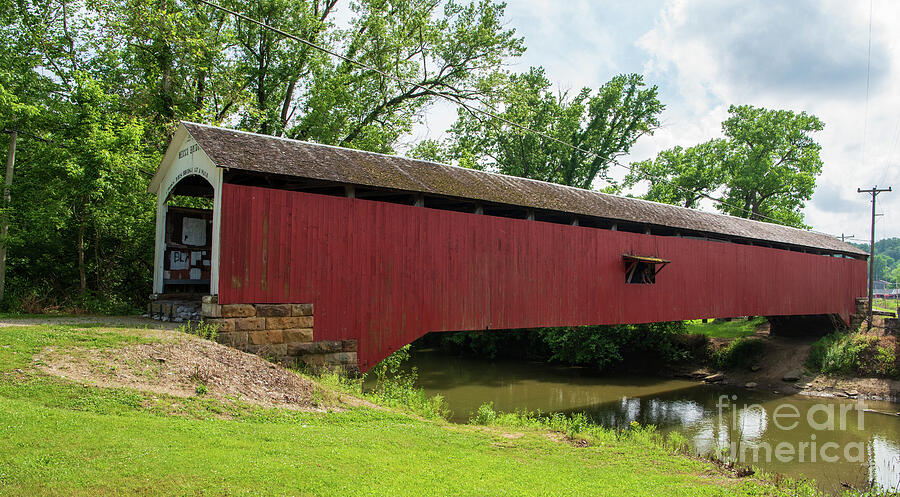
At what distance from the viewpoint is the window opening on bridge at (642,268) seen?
1390 cm

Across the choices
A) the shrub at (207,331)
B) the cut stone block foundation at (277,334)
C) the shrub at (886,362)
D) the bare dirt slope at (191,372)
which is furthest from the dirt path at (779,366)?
the shrub at (207,331)

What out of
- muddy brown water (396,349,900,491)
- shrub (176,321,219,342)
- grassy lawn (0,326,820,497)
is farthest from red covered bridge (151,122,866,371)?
muddy brown water (396,349,900,491)

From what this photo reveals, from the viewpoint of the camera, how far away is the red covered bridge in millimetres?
8547

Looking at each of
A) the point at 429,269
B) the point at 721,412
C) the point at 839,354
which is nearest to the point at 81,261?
the point at 429,269

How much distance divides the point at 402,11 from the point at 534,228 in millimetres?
13448

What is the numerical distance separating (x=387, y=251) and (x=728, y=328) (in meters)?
21.3

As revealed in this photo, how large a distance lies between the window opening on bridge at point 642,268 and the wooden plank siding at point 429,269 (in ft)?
0.64

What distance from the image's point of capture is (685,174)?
3203cm

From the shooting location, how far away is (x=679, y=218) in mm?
15914

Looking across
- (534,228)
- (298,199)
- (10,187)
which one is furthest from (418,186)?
(10,187)

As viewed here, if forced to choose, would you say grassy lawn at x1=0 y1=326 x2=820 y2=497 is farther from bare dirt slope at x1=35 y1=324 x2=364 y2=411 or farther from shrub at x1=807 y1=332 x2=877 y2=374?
shrub at x1=807 y1=332 x2=877 y2=374

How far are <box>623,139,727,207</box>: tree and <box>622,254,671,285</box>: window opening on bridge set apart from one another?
18.7m

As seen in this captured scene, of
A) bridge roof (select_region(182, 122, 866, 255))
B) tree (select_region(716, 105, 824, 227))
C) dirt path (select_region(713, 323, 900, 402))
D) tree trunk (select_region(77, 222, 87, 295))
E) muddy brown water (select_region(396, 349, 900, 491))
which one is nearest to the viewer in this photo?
bridge roof (select_region(182, 122, 866, 255))

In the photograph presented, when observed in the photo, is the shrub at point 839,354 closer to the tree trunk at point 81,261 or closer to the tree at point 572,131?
the tree at point 572,131
